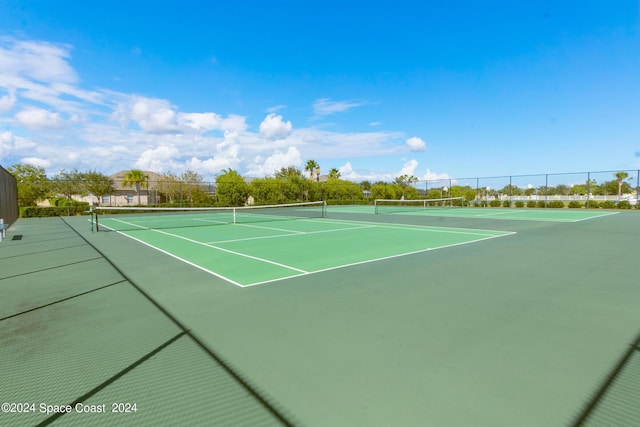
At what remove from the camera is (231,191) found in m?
30.4

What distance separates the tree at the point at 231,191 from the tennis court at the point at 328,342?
946 inches

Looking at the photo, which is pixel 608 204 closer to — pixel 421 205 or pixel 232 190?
pixel 421 205

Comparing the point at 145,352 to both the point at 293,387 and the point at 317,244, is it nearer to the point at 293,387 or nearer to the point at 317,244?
the point at 293,387

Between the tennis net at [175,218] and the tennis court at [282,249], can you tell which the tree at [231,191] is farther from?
the tennis court at [282,249]

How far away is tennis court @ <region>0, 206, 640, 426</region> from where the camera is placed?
7.12 ft

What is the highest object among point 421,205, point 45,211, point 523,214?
point 45,211

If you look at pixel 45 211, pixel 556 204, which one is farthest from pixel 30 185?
pixel 556 204

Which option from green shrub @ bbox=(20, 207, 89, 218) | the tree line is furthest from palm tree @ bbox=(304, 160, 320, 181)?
green shrub @ bbox=(20, 207, 89, 218)

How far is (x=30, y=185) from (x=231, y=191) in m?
19.3

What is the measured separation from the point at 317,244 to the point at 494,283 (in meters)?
4.80

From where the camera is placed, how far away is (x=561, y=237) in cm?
1009

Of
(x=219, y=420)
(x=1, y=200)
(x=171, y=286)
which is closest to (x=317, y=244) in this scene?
(x=171, y=286)

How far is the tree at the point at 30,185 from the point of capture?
25247mm

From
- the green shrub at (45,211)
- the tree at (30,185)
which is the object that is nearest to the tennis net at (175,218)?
the green shrub at (45,211)
